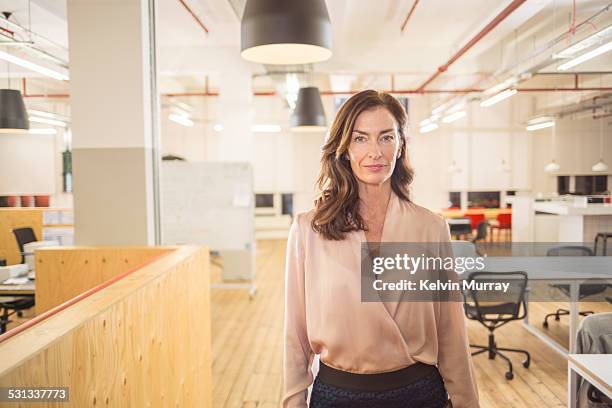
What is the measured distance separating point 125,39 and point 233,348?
311cm

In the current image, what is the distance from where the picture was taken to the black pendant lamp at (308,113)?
608cm

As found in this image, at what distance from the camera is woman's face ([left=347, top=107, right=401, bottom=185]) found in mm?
1511

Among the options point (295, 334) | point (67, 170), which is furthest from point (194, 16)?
point (295, 334)

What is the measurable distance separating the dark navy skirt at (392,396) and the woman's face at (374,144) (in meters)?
0.65

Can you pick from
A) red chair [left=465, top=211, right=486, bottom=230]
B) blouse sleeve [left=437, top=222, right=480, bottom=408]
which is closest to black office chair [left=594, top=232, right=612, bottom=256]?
blouse sleeve [left=437, top=222, right=480, bottom=408]

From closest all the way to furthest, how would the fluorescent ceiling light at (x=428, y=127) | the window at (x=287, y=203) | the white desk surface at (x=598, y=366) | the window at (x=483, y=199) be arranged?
1. the white desk surface at (x=598, y=366)
2. the window at (x=483, y=199)
3. the fluorescent ceiling light at (x=428, y=127)
4. the window at (x=287, y=203)

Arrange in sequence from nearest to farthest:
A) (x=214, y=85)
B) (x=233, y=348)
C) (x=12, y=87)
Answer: (x=12, y=87), (x=233, y=348), (x=214, y=85)

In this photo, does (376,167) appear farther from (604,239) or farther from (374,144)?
(604,239)

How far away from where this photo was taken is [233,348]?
4.94 m

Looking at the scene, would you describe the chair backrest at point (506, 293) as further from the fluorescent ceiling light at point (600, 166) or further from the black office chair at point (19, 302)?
the black office chair at point (19, 302)

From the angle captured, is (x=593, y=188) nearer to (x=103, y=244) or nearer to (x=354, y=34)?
(x=103, y=244)

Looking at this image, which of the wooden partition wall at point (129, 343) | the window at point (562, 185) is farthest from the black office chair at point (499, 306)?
the wooden partition wall at point (129, 343)

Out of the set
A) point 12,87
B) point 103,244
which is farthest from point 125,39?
point 103,244

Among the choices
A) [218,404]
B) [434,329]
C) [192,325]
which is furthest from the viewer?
[218,404]
